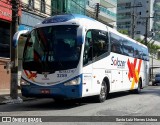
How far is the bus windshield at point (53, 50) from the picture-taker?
562 inches

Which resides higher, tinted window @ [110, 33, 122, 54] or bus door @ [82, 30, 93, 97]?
tinted window @ [110, 33, 122, 54]

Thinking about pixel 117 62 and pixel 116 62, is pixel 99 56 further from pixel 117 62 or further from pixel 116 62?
pixel 117 62

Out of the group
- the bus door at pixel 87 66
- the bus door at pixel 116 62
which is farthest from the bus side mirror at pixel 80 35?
the bus door at pixel 116 62

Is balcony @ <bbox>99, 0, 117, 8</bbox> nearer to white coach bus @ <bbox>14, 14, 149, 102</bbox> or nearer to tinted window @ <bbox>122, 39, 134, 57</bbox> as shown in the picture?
tinted window @ <bbox>122, 39, 134, 57</bbox>

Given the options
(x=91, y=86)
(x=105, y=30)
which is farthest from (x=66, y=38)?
(x=105, y=30)

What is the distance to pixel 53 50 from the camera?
47.4 ft

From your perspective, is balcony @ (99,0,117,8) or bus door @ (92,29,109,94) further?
balcony @ (99,0,117,8)

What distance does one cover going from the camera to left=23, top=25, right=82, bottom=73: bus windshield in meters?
14.3

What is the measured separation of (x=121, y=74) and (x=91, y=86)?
17.0 feet

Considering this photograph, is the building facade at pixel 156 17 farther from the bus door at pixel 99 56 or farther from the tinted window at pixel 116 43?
the bus door at pixel 99 56

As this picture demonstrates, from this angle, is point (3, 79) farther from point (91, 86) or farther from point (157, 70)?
point (157, 70)

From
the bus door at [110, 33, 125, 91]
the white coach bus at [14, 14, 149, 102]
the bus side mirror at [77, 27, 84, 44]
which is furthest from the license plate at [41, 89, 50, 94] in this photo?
the bus door at [110, 33, 125, 91]

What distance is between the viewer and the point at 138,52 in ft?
81.9


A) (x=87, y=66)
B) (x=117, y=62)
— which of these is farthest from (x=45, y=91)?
(x=117, y=62)
